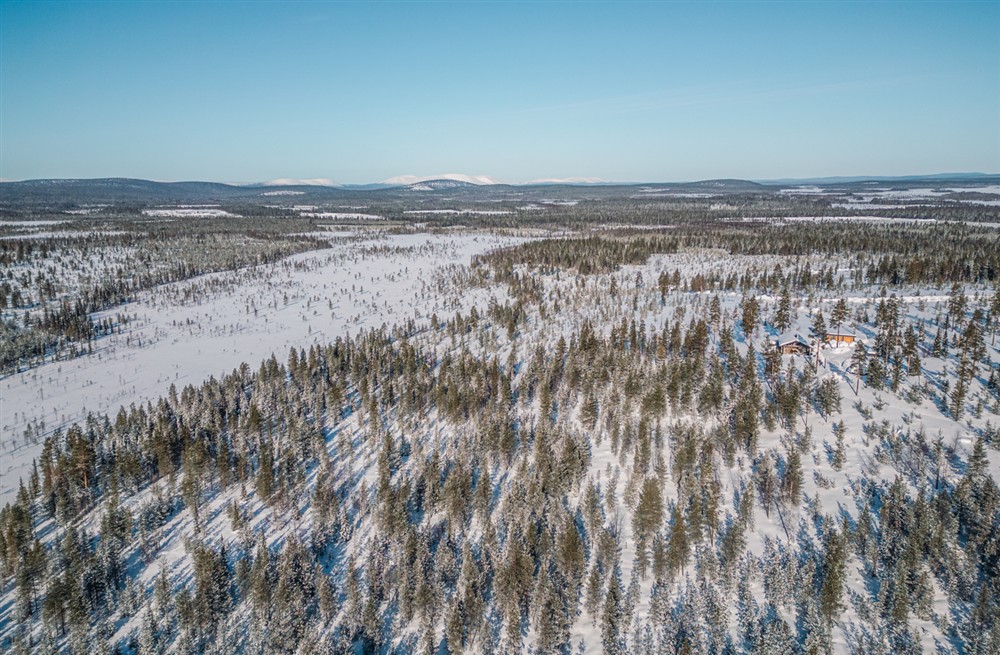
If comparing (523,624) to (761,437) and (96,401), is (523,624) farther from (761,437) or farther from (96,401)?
(96,401)

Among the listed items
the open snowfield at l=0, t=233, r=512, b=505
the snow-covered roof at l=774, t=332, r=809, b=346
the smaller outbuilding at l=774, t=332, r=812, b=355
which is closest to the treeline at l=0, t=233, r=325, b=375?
the open snowfield at l=0, t=233, r=512, b=505

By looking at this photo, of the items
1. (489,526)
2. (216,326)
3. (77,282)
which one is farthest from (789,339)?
(77,282)

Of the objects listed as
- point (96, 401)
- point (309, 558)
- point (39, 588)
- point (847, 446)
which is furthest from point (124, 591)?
point (847, 446)

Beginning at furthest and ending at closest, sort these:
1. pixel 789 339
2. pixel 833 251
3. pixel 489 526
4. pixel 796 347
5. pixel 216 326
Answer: pixel 833 251 < pixel 216 326 < pixel 789 339 < pixel 796 347 < pixel 489 526

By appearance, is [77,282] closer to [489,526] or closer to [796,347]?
[489,526]

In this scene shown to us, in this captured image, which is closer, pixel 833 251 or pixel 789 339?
pixel 789 339

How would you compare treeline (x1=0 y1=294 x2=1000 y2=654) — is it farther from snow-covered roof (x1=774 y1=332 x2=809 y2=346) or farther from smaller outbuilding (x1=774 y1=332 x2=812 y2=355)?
snow-covered roof (x1=774 y1=332 x2=809 y2=346)

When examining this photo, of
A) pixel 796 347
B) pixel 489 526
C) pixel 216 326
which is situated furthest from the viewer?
pixel 216 326

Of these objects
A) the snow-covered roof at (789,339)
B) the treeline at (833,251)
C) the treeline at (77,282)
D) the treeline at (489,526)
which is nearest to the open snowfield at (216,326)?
the treeline at (77,282)

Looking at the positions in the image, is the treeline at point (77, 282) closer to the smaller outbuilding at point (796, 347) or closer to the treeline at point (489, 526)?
the treeline at point (489, 526)
